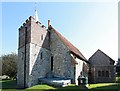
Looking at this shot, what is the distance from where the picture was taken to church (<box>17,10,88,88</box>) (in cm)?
2683

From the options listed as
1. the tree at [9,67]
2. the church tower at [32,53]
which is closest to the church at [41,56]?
the church tower at [32,53]

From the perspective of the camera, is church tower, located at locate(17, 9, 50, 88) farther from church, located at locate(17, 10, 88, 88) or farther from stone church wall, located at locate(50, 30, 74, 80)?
stone church wall, located at locate(50, 30, 74, 80)

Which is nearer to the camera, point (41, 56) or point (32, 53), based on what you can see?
point (32, 53)

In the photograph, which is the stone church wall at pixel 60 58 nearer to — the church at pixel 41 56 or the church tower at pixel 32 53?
the church at pixel 41 56

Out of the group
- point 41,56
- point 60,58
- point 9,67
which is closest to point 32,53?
point 41,56

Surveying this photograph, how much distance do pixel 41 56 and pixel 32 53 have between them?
2085 millimetres

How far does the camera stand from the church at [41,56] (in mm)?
26828

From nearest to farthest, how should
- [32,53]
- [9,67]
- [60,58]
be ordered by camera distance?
[32,53] → [60,58] → [9,67]

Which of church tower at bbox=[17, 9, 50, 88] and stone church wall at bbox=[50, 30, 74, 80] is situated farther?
stone church wall at bbox=[50, 30, 74, 80]

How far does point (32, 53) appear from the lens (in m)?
26.9

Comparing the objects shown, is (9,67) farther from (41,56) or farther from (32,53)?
(32,53)

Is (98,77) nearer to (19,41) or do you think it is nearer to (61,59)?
(61,59)

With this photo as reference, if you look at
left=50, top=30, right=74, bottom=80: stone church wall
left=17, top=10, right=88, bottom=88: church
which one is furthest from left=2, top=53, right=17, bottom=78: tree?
left=50, top=30, right=74, bottom=80: stone church wall

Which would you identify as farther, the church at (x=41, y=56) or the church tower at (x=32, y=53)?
the church at (x=41, y=56)
